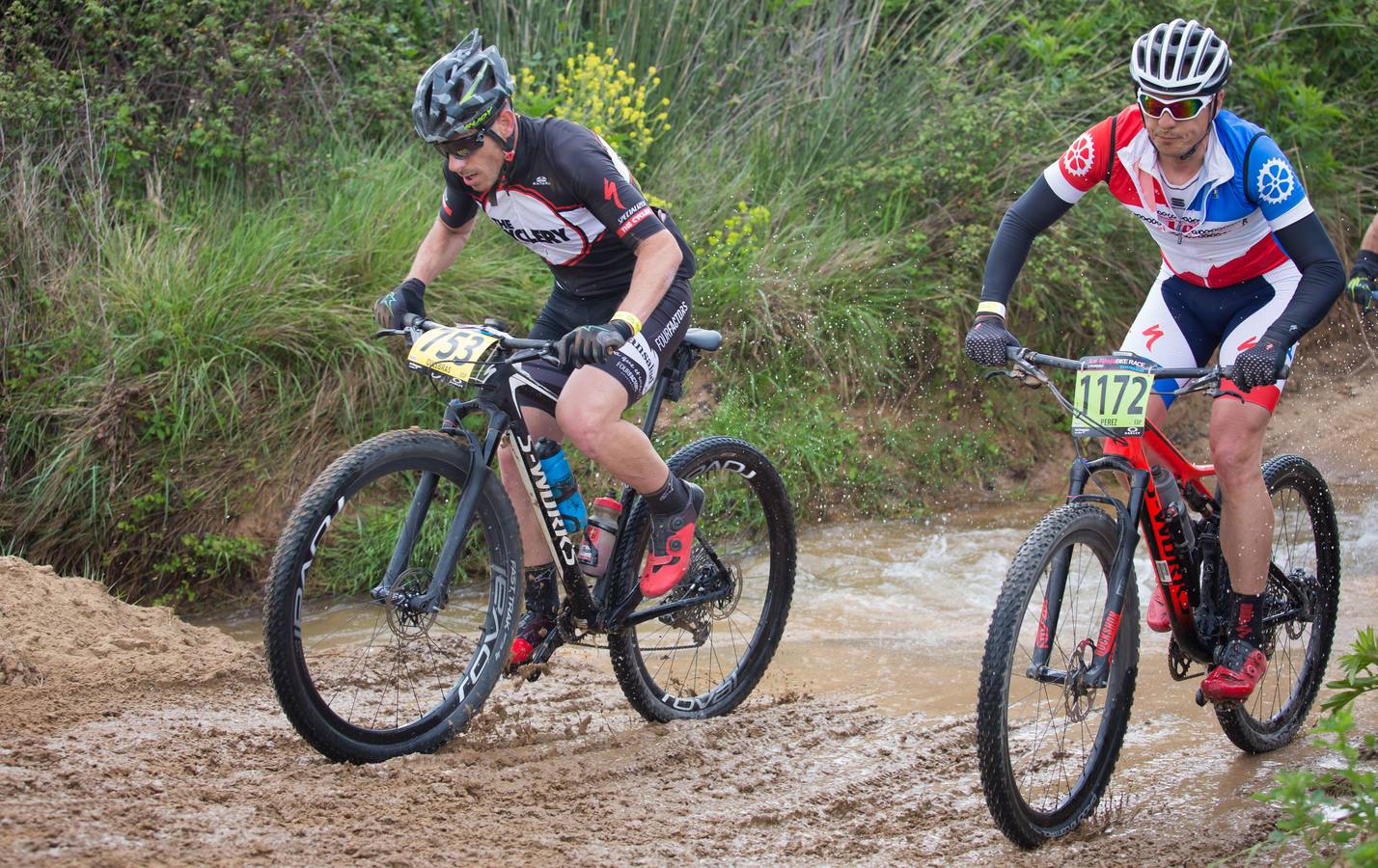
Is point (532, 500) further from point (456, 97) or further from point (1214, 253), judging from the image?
point (1214, 253)

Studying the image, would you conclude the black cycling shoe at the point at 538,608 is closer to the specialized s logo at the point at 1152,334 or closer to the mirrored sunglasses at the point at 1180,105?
the specialized s logo at the point at 1152,334

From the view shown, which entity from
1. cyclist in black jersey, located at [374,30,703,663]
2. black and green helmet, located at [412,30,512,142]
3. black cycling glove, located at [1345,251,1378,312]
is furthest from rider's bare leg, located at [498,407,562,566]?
black cycling glove, located at [1345,251,1378,312]

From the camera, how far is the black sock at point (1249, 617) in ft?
14.6

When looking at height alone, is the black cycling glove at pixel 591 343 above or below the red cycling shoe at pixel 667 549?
above

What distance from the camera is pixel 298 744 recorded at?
4.38 m

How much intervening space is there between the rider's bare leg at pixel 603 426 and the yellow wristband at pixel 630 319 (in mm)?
282

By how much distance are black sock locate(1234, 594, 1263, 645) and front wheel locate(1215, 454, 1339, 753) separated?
28 centimetres

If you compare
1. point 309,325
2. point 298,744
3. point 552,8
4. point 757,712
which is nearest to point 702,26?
point 552,8

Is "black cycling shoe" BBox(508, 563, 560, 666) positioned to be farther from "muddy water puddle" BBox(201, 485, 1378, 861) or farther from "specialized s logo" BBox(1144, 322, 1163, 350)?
"specialized s logo" BBox(1144, 322, 1163, 350)

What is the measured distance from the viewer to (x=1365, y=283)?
18.0 ft

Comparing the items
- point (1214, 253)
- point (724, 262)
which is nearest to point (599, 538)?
point (1214, 253)

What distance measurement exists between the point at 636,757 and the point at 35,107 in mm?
5818

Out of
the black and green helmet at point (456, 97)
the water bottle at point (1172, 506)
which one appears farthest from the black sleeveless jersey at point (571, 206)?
the water bottle at point (1172, 506)

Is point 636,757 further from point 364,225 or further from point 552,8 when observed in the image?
point 552,8
